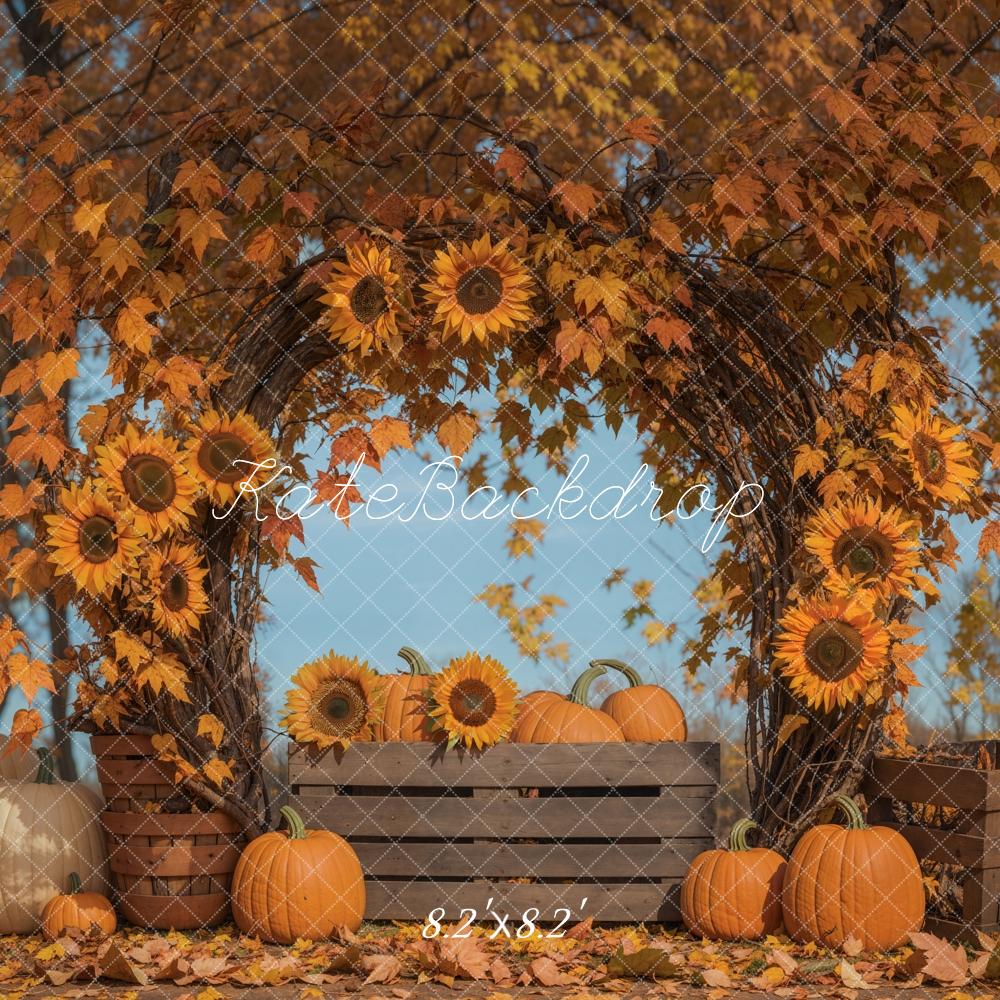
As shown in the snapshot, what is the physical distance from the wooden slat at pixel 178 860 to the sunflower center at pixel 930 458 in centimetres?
285

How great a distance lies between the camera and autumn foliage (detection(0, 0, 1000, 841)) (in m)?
Result: 4.77

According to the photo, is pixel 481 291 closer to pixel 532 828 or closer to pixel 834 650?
pixel 834 650

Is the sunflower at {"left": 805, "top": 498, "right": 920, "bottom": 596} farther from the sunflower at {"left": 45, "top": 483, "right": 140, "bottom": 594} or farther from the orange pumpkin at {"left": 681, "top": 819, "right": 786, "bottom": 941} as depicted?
the sunflower at {"left": 45, "top": 483, "right": 140, "bottom": 594}

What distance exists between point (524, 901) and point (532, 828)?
0.86 ft

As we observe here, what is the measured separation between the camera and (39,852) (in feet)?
16.5

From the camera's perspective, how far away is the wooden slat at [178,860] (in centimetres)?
493

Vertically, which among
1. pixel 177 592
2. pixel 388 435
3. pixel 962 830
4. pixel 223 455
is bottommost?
pixel 962 830

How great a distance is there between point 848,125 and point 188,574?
9.37ft

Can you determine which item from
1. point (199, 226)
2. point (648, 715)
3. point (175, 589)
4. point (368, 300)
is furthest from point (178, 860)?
point (199, 226)

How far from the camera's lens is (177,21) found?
5098 millimetres

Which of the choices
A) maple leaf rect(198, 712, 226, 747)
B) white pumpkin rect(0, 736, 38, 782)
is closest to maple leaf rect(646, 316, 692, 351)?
maple leaf rect(198, 712, 226, 747)

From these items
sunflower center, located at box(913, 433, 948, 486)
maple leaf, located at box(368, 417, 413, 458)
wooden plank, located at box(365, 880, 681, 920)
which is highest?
sunflower center, located at box(913, 433, 948, 486)

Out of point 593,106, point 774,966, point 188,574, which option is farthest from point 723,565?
point 593,106

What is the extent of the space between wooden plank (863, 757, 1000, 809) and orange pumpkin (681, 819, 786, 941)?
507 millimetres
